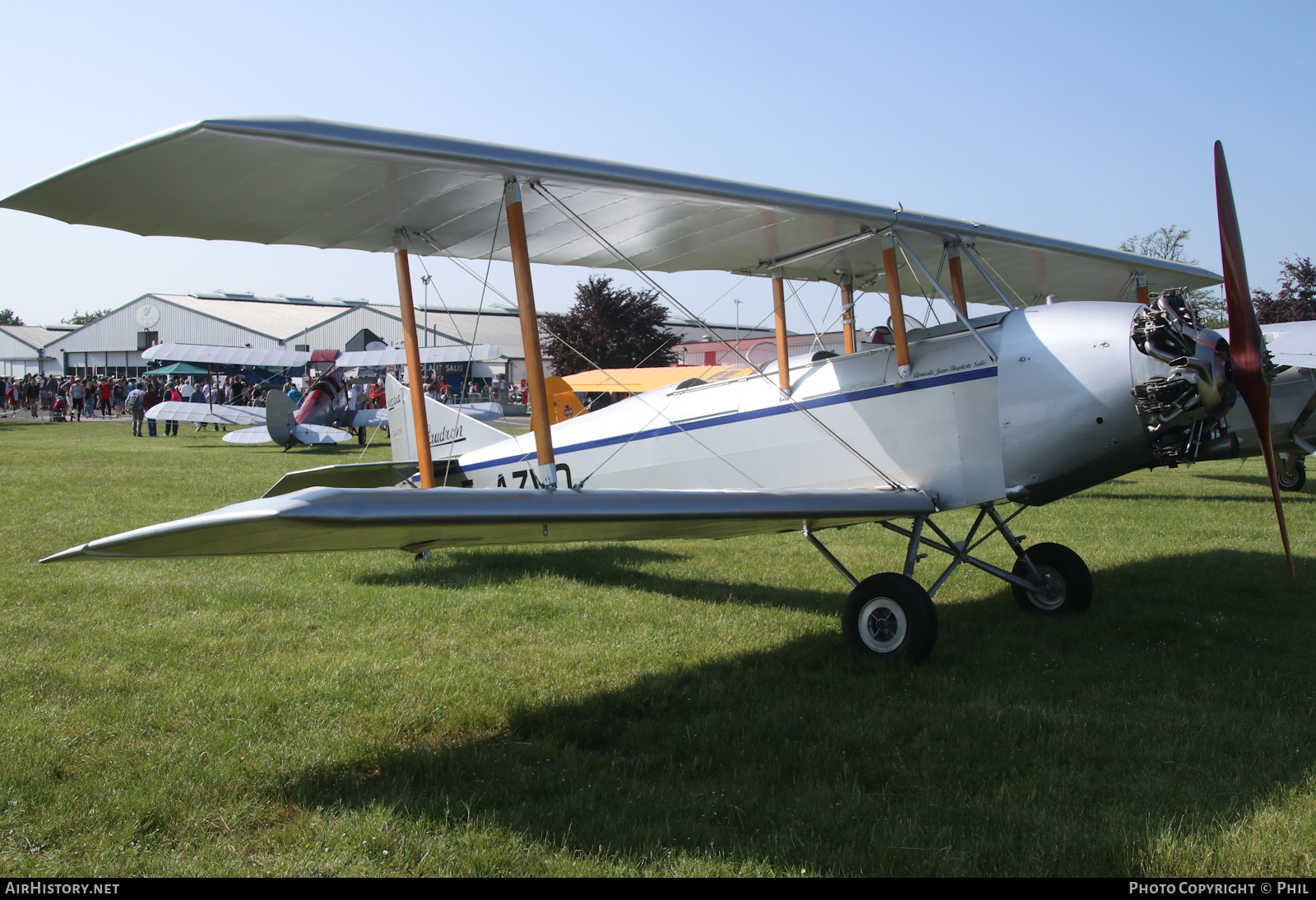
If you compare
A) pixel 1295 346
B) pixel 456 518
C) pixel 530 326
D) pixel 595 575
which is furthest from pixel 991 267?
pixel 1295 346

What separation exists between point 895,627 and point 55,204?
15.5 feet

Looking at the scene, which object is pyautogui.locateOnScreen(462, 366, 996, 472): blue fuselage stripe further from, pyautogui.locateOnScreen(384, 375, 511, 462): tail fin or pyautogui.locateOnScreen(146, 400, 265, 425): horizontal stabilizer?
pyautogui.locateOnScreen(146, 400, 265, 425): horizontal stabilizer

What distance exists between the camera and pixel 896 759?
11.7ft

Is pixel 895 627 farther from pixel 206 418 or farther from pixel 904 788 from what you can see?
pixel 206 418

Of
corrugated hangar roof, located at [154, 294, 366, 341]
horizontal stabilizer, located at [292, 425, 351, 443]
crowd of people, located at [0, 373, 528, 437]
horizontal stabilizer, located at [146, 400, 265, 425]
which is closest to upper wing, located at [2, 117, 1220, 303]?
horizontal stabilizer, located at [292, 425, 351, 443]

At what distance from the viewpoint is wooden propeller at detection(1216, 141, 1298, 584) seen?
457 centimetres

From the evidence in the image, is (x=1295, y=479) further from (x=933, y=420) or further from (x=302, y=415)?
(x=302, y=415)

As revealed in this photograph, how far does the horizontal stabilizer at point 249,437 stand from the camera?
21172 mm

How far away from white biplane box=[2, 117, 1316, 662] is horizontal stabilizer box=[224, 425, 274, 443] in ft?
52.8

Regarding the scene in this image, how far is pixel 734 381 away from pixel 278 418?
16558 mm

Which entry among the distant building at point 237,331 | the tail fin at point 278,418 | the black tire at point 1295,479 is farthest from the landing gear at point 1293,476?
the distant building at point 237,331

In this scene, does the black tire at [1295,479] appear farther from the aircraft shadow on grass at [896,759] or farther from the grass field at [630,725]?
the aircraft shadow on grass at [896,759]
